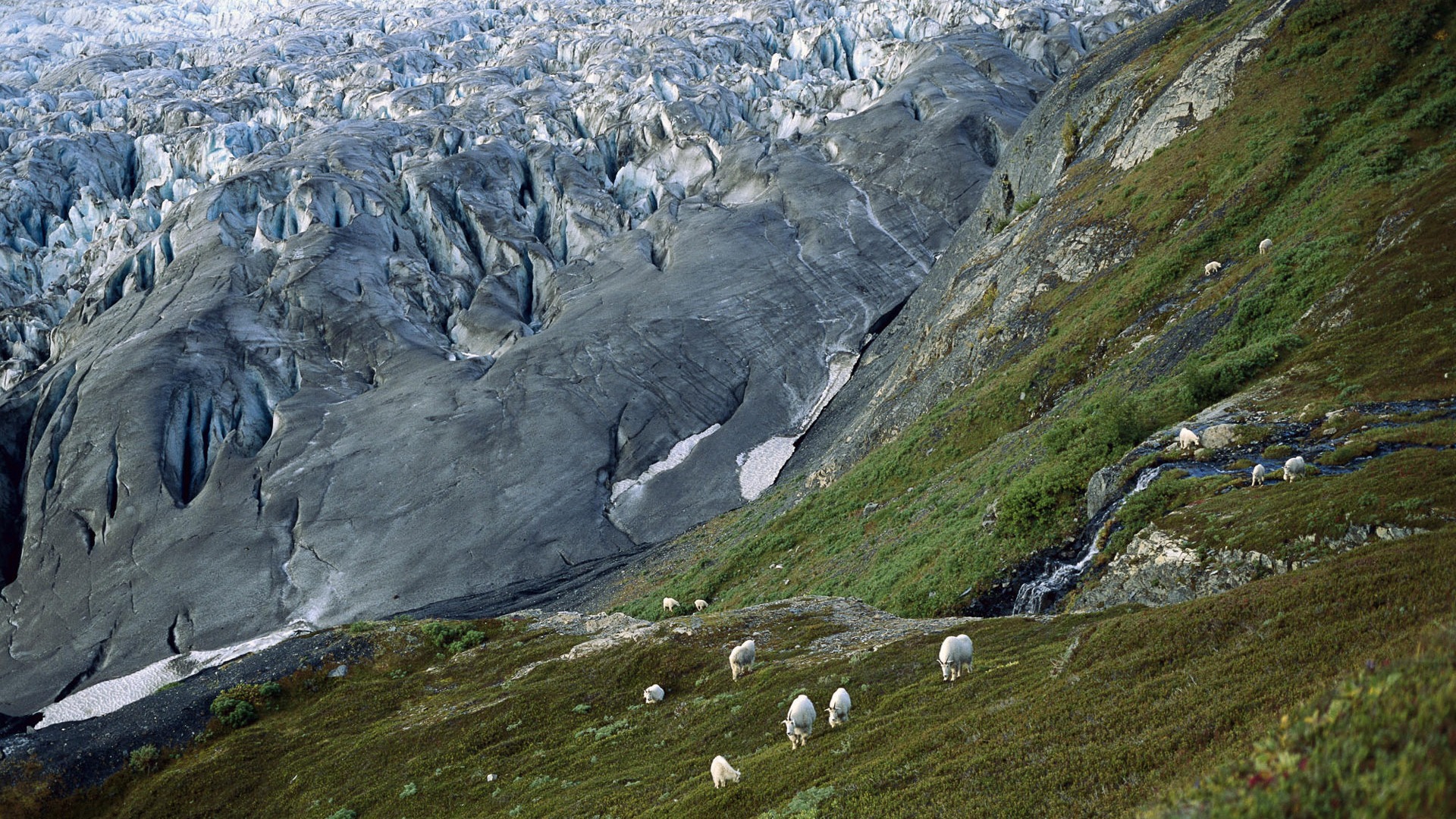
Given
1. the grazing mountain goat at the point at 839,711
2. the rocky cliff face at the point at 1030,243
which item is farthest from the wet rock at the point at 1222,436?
the grazing mountain goat at the point at 839,711

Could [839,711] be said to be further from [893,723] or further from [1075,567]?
[1075,567]

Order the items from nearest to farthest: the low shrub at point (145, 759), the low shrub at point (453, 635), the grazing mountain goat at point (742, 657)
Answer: the grazing mountain goat at point (742, 657) < the low shrub at point (145, 759) < the low shrub at point (453, 635)

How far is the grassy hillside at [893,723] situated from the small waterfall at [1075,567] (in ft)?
11.4

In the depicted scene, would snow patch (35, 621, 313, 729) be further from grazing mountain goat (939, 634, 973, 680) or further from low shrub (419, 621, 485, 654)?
grazing mountain goat (939, 634, 973, 680)

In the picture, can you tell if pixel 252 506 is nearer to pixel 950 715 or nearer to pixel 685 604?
pixel 685 604

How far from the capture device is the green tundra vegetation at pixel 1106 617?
10508 mm

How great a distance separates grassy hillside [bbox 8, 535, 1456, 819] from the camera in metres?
8.97

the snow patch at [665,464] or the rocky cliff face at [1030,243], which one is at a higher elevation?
the rocky cliff face at [1030,243]

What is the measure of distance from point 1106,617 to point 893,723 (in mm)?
6312

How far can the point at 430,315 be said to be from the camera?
→ 12394 centimetres

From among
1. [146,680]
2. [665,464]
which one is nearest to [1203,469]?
[665,464]

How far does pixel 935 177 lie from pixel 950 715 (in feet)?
414

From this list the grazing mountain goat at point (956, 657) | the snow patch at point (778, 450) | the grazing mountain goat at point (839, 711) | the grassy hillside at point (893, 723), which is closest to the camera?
the grassy hillside at point (893, 723)

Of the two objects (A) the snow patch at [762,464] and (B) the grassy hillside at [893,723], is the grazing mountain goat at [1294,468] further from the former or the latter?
(A) the snow patch at [762,464]
